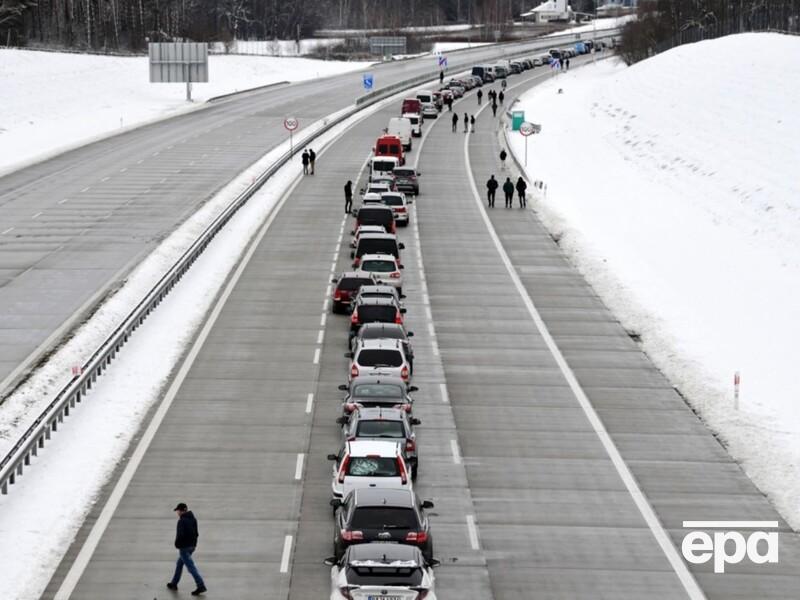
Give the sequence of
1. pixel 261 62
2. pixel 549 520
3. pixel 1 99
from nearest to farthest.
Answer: pixel 549 520
pixel 1 99
pixel 261 62

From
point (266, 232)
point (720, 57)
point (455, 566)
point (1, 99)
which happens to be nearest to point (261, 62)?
point (1, 99)

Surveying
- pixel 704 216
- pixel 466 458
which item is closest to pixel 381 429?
pixel 466 458

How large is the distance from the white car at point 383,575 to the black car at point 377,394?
8.10 metres

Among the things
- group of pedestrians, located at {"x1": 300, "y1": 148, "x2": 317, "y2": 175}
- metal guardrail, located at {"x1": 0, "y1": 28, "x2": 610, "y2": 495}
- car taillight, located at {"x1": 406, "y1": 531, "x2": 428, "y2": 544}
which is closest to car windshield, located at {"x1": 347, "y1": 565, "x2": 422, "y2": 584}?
car taillight, located at {"x1": 406, "y1": 531, "x2": 428, "y2": 544}

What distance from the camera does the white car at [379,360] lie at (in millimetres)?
29312

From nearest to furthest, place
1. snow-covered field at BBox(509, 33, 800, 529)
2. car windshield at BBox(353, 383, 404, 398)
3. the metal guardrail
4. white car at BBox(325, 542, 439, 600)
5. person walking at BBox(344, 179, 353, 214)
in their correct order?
1. white car at BBox(325, 542, 439, 600)
2. the metal guardrail
3. car windshield at BBox(353, 383, 404, 398)
4. snow-covered field at BBox(509, 33, 800, 529)
5. person walking at BBox(344, 179, 353, 214)

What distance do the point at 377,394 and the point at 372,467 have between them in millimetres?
4578

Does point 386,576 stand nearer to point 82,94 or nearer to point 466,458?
point 466,458

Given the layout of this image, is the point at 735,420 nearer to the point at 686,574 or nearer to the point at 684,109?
the point at 686,574

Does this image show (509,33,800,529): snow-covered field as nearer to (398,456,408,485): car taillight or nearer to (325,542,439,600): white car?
(398,456,408,485): car taillight

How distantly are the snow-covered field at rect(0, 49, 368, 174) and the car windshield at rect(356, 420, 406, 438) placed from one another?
52.3 meters

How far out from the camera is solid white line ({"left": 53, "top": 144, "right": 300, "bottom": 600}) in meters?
20.7

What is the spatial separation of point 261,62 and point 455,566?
440ft

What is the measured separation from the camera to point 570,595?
66.4ft
